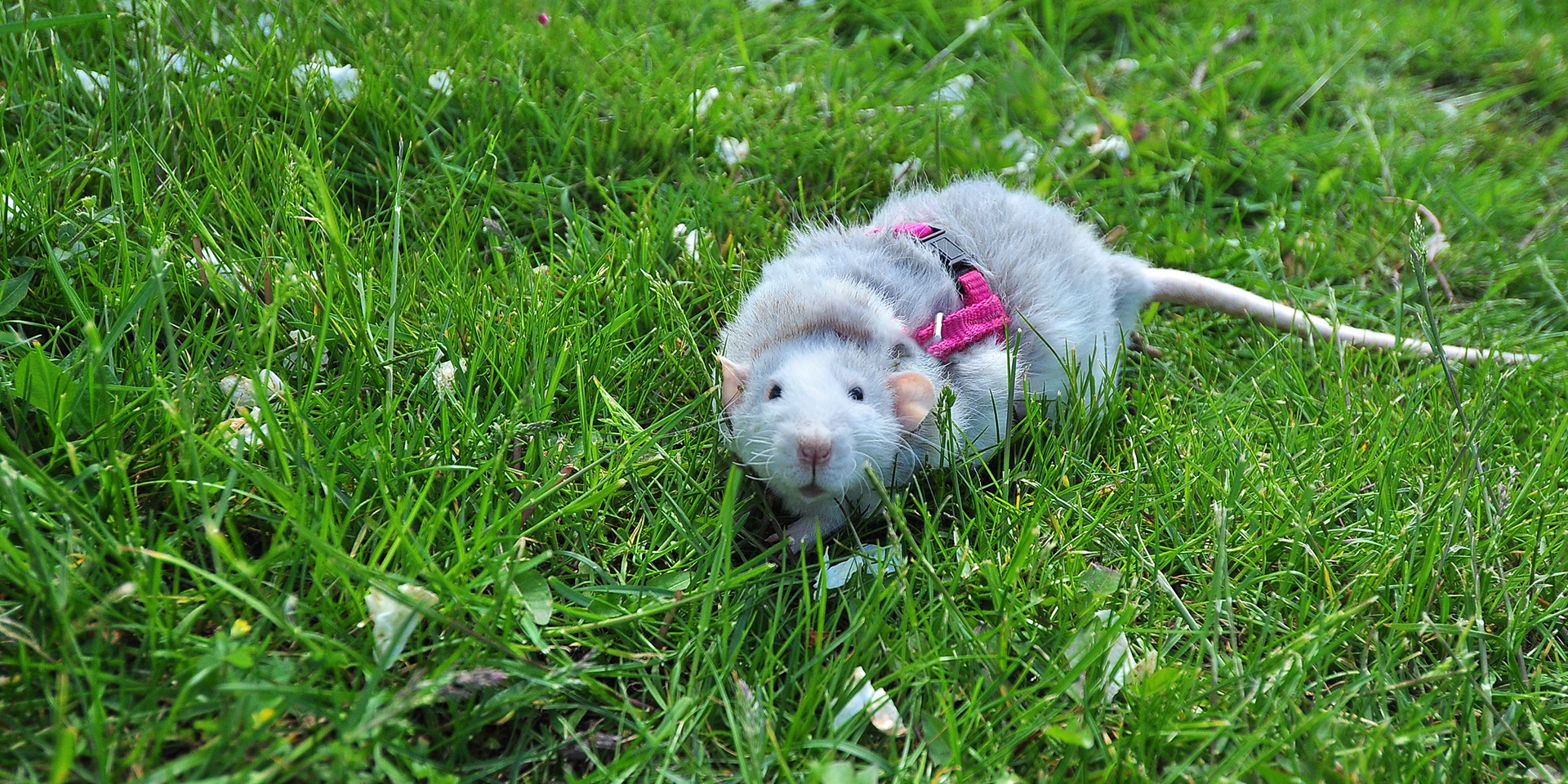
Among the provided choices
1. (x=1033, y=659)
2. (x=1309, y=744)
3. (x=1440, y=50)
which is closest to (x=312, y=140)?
(x=1033, y=659)

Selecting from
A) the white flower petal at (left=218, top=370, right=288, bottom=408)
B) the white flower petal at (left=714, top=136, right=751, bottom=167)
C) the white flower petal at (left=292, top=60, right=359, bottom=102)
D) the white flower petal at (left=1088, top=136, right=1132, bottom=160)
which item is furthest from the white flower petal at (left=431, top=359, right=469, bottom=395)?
the white flower petal at (left=1088, top=136, right=1132, bottom=160)

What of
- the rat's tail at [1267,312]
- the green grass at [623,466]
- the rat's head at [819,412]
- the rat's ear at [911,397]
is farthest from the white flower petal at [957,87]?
the rat's ear at [911,397]

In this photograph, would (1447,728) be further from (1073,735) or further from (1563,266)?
(1563,266)

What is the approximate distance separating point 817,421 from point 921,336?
0.67 m

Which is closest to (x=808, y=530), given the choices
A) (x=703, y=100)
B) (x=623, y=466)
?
(x=623, y=466)

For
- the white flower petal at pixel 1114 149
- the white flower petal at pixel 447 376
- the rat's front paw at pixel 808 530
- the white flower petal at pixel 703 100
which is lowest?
the rat's front paw at pixel 808 530

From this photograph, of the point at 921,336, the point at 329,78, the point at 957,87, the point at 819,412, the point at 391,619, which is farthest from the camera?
the point at 957,87

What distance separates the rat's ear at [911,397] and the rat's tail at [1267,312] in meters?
1.45

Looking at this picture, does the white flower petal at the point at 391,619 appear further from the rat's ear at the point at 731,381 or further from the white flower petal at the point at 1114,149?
the white flower petal at the point at 1114,149

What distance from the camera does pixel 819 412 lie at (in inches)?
103

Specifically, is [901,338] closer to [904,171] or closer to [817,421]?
[817,421]

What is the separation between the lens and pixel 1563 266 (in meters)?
4.36

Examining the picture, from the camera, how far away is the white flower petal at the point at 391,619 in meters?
2.10

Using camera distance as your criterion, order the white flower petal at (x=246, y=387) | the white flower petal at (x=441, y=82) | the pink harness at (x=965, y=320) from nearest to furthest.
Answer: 1. the white flower petal at (x=246, y=387)
2. the pink harness at (x=965, y=320)
3. the white flower petal at (x=441, y=82)
